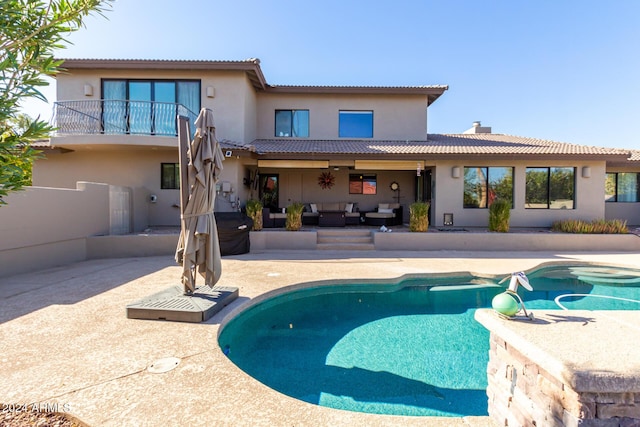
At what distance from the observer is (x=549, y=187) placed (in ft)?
45.6

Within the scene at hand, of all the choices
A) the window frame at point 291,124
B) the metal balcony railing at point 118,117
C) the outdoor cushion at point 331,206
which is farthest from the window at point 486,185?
the metal balcony railing at point 118,117

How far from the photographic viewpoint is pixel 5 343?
391cm

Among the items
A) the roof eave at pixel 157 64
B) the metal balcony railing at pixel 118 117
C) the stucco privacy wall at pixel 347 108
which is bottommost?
the metal balcony railing at pixel 118 117

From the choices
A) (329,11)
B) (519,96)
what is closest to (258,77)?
(329,11)

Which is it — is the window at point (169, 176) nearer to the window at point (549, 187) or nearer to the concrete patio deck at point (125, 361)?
the concrete patio deck at point (125, 361)

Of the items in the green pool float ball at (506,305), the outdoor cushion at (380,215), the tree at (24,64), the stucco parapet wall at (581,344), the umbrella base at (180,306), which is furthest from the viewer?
the outdoor cushion at (380,215)

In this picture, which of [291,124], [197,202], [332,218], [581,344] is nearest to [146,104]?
[291,124]

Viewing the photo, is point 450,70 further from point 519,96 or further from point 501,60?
point 519,96

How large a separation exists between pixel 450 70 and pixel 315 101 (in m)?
8.16

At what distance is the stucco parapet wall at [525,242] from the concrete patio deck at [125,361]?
487cm

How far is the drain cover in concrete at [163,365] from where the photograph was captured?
3.27 meters

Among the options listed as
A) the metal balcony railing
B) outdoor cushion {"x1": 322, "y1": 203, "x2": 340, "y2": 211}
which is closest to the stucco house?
the metal balcony railing

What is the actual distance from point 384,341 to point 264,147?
1058cm

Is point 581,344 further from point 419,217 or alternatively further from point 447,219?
point 447,219
